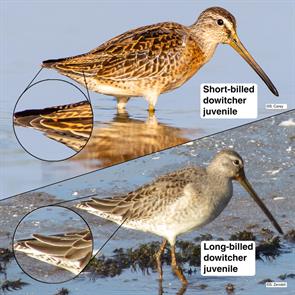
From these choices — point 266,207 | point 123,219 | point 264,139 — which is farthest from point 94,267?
point 264,139

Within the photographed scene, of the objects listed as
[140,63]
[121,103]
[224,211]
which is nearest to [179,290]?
[224,211]

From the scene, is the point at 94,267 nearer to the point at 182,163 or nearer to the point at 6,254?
the point at 6,254

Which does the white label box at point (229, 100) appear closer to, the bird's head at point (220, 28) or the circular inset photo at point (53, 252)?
the bird's head at point (220, 28)

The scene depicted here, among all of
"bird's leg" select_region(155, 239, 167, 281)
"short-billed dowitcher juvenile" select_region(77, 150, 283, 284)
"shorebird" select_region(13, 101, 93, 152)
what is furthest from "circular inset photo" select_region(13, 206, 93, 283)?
"shorebird" select_region(13, 101, 93, 152)

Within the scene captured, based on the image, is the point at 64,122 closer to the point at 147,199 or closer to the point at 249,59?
the point at 147,199

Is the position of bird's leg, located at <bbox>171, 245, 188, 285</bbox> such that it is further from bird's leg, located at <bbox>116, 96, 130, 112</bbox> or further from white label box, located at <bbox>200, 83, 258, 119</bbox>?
bird's leg, located at <bbox>116, 96, 130, 112</bbox>

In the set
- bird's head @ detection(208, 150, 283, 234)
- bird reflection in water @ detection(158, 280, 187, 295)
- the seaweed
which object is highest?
bird's head @ detection(208, 150, 283, 234)
